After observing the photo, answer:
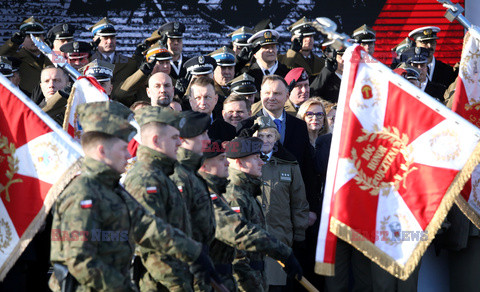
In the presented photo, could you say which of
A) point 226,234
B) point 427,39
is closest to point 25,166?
point 226,234

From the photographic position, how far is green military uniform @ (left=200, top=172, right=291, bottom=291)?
604cm

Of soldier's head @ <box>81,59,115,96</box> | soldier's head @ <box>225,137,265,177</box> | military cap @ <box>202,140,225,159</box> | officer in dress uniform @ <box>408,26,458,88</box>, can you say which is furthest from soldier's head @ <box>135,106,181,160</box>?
officer in dress uniform @ <box>408,26,458,88</box>

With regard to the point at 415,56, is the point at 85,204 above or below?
above

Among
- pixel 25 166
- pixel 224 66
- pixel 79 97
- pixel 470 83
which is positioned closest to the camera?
pixel 25 166

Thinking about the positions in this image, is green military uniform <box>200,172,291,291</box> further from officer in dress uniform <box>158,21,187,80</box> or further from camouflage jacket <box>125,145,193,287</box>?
officer in dress uniform <box>158,21,187,80</box>

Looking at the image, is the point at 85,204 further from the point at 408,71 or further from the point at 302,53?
the point at 302,53

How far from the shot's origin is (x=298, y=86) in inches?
391

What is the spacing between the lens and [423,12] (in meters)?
13.7

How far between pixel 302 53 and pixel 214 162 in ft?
18.5

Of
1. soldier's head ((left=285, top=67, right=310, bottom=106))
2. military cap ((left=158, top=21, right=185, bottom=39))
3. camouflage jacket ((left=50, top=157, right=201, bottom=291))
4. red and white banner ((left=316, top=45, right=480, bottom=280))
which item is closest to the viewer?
camouflage jacket ((left=50, top=157, right=201, bottom=291))

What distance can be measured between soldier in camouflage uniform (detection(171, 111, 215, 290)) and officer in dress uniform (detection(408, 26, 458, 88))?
6.30 metres

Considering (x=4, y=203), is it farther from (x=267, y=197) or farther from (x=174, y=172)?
(x=267, y=197)

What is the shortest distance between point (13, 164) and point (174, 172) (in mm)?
1321

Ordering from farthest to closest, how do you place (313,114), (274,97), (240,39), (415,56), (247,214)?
1. (240,39)
2. (415,56)
3. (313,114)
4. (274,97)
5. (247,214)
